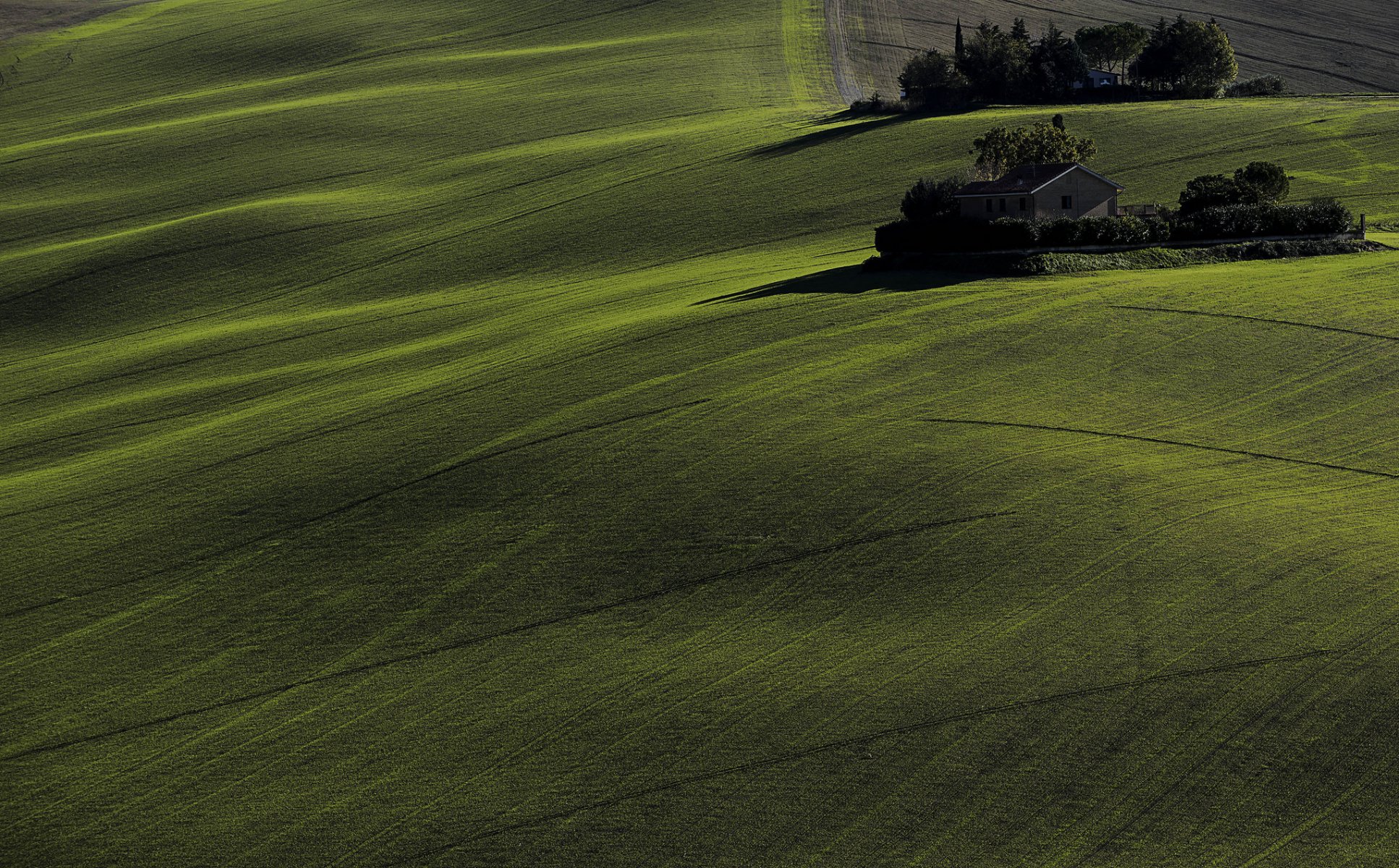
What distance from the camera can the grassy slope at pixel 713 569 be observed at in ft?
85.0

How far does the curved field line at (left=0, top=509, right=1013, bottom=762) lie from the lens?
98.3ft

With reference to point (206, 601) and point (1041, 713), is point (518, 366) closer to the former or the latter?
point (206, 601)

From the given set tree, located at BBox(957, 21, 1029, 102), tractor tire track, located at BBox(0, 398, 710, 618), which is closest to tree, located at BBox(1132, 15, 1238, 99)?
tree, located at BBox(957, 21, 1029, 102)

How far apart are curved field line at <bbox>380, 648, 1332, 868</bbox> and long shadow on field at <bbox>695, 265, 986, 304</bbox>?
23571mm

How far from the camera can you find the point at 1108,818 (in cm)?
2461

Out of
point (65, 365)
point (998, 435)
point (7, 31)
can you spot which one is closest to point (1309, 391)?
point (998, 435)

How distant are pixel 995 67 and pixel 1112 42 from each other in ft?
35.5

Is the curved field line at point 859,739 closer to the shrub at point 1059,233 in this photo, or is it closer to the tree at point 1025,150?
the shrub at point 1059,233

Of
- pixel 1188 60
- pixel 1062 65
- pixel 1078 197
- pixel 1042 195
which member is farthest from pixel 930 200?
pixel 1188 60

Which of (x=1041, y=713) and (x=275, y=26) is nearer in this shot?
(x=1041, y=713)

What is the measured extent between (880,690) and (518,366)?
22.8 meters

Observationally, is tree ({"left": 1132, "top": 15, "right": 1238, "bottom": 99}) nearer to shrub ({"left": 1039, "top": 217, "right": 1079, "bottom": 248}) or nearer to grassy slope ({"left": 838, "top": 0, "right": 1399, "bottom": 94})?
grassy slope ({"left": 838, "top": 0, "right": 1399, "bottom": 94})

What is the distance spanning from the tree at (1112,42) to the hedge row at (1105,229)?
40.0m

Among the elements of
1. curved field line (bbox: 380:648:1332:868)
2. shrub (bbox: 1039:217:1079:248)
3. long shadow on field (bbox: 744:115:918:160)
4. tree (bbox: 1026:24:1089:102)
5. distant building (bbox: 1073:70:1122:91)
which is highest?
tree (bbox: 1026:24:1089:102)
